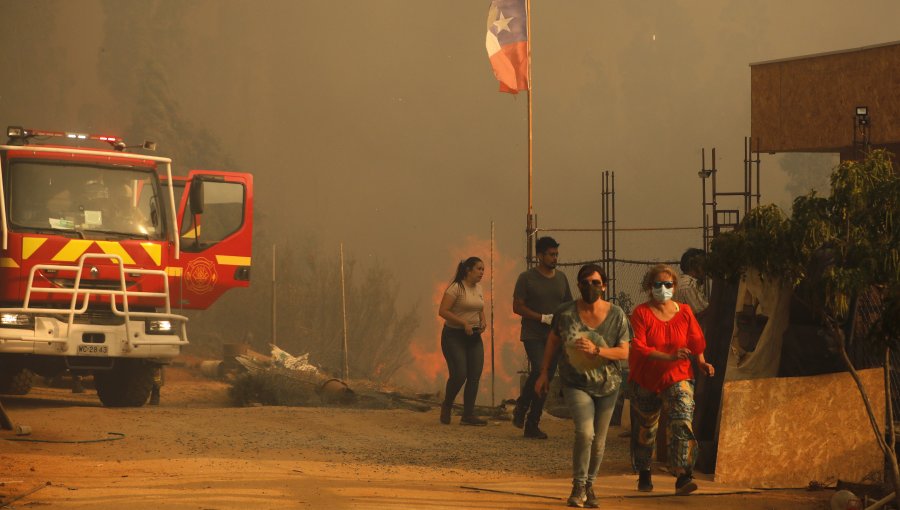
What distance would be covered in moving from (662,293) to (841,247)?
126 cm

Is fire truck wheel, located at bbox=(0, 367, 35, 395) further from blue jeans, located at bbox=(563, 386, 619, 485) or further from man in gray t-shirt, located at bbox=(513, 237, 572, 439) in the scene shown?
blue jeans, located at bbox=(563, 386, 619, 485)

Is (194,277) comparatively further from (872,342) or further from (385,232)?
(385,232)

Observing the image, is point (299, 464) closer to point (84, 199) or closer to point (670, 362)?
point (670, 362)

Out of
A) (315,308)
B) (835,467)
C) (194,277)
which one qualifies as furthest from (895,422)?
(315,308)

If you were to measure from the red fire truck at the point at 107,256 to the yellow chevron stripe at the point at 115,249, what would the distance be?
0.04 ft

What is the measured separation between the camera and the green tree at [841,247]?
25.9ft

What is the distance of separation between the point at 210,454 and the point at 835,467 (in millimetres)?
5293

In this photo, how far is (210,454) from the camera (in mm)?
11023

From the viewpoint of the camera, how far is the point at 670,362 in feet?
29.0

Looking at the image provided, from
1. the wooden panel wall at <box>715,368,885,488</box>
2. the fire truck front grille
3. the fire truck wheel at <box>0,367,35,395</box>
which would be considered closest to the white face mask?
the wooden panel wall at <box>715,368,885,488</box>

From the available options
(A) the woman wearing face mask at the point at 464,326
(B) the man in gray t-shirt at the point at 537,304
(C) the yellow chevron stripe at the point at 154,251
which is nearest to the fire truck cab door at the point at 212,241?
(C) the yellow chevron stripe at the point at 154,251

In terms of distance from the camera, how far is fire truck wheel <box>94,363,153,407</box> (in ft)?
52.0

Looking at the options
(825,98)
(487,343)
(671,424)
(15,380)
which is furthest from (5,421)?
(487,343)

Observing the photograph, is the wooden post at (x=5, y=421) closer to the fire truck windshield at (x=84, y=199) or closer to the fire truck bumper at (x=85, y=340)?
the fire truck bumper at (x=85, y=340)
